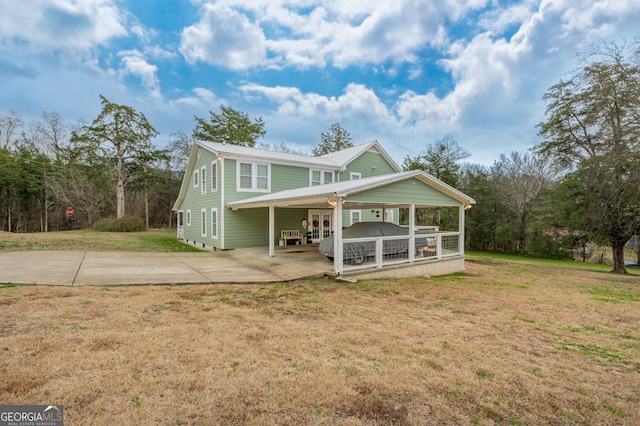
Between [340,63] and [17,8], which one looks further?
[340,63]

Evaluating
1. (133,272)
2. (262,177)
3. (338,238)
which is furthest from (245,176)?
(338,238)

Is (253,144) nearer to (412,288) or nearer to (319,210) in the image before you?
(319,210)

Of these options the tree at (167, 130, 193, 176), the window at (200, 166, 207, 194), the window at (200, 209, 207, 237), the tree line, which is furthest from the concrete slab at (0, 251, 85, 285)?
the tree at (167, 130, 193, 176)

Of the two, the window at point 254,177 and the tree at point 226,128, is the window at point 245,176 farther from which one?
the tree at point 226,128

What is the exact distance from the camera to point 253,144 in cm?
3266

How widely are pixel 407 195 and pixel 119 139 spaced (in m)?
26.4

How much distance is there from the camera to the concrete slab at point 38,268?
259 inches

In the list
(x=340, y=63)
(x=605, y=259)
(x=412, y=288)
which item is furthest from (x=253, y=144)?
(x=605, y=259)

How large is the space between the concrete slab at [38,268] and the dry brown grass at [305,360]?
94cm

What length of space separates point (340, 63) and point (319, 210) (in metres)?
11.9

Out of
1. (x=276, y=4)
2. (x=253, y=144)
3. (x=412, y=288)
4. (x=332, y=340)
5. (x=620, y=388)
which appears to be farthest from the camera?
(x=253, y=144)

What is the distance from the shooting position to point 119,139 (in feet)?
84.3

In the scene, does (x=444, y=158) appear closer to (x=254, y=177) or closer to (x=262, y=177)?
(x=262, y=177)

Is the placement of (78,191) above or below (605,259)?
above
